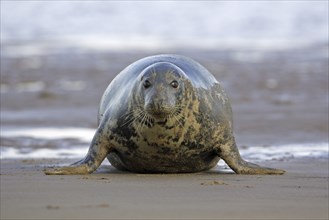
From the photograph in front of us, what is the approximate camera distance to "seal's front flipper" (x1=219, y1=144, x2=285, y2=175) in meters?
7.69

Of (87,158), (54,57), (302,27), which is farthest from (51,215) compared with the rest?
(302,27)

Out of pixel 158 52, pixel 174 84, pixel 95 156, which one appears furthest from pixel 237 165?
pixel 158 52

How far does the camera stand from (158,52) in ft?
76.5

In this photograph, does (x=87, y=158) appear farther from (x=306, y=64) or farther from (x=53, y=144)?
(x=306, y=64)

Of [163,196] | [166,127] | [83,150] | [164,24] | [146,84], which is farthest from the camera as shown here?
[164,24]

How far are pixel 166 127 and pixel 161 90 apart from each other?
0.38m

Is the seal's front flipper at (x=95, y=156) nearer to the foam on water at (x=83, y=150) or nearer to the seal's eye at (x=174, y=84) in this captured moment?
the seal's eye at (x=174, y=84)

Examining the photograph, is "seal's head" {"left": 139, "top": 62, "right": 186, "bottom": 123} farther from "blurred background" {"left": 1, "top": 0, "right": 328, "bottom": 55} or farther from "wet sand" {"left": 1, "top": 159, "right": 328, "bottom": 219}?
"blurred background" {"left": 1, "top": 0, "right": 328, "bottom": 55}

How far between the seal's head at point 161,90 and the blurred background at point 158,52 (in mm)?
2949

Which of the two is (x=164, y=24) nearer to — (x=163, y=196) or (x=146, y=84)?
(x=146, y=84)

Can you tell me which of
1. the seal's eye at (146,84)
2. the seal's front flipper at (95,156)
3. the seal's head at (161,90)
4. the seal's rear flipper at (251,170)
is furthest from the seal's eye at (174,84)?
the seal's rear flipper at (251,170)

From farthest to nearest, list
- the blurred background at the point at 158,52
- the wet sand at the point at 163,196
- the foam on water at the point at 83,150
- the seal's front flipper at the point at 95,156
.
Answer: the blurred background at the point at 158,52 < the foam on water at the point at 83,150 < the seal's front flipper at the point at 95,156 < the wet sand at the point at 163,196

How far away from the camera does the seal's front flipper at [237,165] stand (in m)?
7.69

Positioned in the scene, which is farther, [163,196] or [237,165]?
[237,165]
